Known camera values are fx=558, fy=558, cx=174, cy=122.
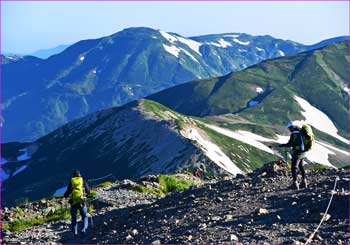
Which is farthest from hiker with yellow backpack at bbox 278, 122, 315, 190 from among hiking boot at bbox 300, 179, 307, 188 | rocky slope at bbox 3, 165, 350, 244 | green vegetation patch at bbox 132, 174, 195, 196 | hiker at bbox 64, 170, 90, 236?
green vegetation patch at bbox 132, 174, 195, 196

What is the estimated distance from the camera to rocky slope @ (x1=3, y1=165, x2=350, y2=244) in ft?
49.5

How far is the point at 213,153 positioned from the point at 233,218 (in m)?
157

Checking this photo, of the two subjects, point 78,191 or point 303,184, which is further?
point 303,184

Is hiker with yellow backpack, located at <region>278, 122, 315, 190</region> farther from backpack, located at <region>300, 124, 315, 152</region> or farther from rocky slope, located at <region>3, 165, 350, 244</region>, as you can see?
rocky slope, located at <region>3, 165, 350, 244</region>

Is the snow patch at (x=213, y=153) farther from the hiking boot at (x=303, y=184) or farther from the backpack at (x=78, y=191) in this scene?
the backpack at (x=78, y=191)

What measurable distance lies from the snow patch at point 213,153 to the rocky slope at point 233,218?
136m

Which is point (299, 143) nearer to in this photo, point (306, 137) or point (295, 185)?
point (306, 137)

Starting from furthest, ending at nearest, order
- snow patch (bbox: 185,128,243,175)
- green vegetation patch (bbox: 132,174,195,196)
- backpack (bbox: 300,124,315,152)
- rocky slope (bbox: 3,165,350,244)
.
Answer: snow patch (bbox: 185,128,243,175) < green vegetation patch (bbox: 132,174,195,196) < backpack (bbox: 300,124,315,152) < rocky slope (bbox: 3,165,350,244)

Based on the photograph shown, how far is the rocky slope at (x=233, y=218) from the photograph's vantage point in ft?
49.5

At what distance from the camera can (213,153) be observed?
17438 cm

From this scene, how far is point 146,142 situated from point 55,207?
149314 mm

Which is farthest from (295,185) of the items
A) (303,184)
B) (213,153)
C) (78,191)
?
(213,153)

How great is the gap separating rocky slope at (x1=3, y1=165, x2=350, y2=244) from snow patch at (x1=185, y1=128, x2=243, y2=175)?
136 metres

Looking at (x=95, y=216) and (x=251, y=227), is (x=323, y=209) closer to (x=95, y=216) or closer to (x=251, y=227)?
(x=251, y=227)
